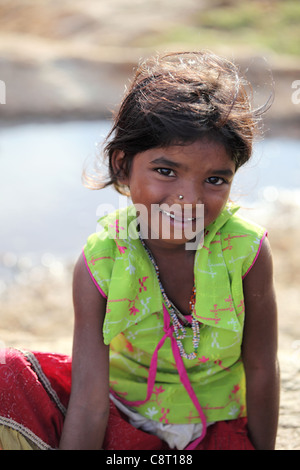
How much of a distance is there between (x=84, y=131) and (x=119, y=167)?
5447mm

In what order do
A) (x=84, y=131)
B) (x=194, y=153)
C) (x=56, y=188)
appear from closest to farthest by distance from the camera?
1. (x=194, y=153)
2. (x=56, y=188)
3. (x=84, y=131)

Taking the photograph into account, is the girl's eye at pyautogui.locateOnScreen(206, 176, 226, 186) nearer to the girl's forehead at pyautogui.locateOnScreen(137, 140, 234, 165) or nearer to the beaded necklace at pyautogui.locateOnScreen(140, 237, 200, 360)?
the girl's forehead at pyautogui.locateOnScreen(137, 140, 234, 165)

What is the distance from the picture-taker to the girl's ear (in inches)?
65.4

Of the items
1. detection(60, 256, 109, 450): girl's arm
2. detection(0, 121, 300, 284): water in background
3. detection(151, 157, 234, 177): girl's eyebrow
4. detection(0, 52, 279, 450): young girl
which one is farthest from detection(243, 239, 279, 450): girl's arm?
detection(0, 121, 300, 284): water in background

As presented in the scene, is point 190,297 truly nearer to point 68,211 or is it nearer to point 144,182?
point 144,182

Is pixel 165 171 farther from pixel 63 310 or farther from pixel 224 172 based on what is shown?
pixel 63 310

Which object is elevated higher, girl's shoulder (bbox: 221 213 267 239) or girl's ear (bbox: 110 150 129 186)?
girl's ear (bbox: 110 150 129 186)

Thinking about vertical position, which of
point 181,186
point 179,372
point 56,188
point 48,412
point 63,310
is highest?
point 56,188

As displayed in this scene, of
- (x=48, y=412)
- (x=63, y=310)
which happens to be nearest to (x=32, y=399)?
(x=48, y=412)

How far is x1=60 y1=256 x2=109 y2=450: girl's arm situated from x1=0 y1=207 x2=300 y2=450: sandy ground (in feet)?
2.51

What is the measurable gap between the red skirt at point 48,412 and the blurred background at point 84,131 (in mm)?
374

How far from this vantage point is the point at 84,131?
23.0 feet

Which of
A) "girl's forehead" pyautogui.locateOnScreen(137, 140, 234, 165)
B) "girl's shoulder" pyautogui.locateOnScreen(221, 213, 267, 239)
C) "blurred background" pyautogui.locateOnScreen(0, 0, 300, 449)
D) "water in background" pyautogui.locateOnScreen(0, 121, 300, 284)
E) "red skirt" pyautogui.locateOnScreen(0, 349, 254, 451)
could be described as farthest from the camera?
"water in background" pyautogui.locateOnScreen(0, 121, 300, 284)
